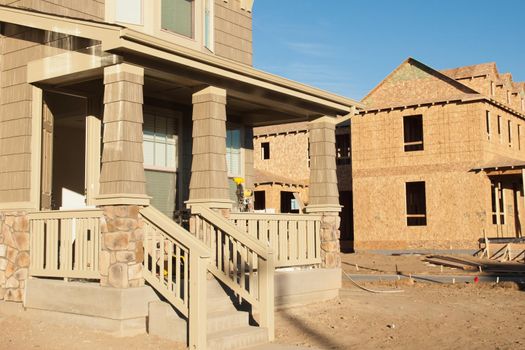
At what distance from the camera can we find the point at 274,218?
37.6ft

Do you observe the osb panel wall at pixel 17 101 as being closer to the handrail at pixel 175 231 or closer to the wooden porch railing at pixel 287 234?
the handrail at pixel 175 231

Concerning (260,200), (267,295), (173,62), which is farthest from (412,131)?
(267,295)

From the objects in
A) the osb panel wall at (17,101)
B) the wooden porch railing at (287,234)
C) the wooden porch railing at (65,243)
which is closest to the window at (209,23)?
the osb panel wall at (17,101)

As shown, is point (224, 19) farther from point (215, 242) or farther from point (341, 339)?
point (341, 339)

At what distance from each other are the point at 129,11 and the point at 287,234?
207 inches

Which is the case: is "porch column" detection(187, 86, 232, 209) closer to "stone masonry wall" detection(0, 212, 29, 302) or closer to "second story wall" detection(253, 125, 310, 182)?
"stone masonry wall" detection(0, 212, 29, 302)

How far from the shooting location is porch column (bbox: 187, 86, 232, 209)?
1034 cm

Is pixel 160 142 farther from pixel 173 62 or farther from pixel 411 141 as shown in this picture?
pixel 411 141

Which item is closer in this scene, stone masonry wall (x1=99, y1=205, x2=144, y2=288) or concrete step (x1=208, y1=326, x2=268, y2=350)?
concrete step (x1=208, y1=326, x2=268, y2=350)

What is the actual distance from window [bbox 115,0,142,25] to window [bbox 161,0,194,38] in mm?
586

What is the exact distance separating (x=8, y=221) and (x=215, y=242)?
11.4 ft

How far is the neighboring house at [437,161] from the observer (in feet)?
90.5

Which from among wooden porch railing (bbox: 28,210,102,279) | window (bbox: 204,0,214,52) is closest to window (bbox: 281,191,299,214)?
window (bbox: 204,0,214,52)

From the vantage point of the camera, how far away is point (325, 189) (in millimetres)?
13016
